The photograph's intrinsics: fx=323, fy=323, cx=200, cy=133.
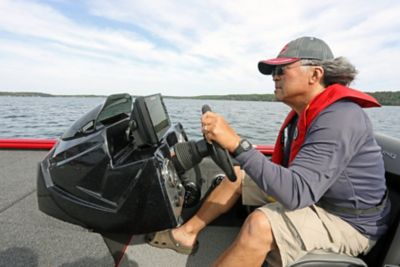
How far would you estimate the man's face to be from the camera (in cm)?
144

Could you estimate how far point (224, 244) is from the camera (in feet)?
6.50

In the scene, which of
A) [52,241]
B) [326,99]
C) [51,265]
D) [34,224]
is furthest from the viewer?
[34,224]

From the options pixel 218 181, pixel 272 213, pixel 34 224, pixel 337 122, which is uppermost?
pixel 337 122

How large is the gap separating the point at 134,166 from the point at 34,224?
3.96ft

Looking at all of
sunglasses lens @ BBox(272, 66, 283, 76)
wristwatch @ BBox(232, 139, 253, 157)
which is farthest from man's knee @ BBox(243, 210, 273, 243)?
sunglasses lens @ BBox(272, 66, 283, 76)

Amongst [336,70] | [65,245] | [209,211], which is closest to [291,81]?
[336,70]

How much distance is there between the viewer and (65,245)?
6.12 feet

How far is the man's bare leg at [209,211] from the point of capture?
1.80 metres

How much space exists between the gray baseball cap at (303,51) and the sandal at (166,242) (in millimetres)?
1052

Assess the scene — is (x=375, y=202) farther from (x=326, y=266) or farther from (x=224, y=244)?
(x=224, y=244)

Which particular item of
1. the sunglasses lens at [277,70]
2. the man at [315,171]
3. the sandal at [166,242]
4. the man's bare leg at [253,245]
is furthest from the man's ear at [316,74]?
the sandal at [166,242]

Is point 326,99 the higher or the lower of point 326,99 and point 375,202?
the higher

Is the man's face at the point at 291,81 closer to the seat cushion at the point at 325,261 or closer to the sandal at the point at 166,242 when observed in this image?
the seat cushion at the point at 325,261

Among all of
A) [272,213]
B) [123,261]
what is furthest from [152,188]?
[123,261]
